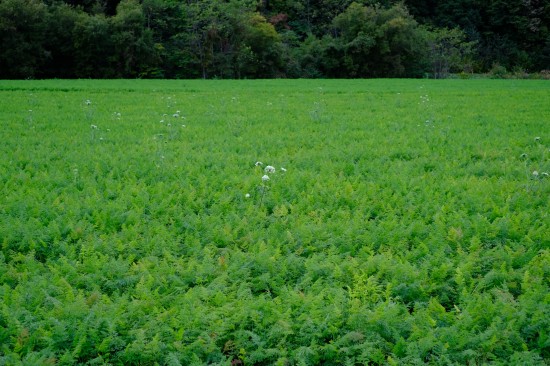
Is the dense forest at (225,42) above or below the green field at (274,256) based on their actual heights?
above

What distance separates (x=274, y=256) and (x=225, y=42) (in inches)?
2301

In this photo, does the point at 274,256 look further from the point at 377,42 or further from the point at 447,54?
the point at 447,54

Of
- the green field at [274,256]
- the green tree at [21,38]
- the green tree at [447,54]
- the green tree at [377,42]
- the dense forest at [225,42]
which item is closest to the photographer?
the green field at [274,256]

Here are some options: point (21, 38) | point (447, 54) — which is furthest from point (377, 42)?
point (21, 38)

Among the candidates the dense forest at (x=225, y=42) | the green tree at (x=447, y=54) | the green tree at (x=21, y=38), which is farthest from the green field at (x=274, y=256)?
the green tree at (x=447, y=54)

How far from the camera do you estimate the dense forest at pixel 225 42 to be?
5141cm

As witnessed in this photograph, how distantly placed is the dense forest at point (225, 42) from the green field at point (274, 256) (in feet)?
153

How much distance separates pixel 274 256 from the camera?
197 inches

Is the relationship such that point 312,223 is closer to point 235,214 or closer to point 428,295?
point 235,214

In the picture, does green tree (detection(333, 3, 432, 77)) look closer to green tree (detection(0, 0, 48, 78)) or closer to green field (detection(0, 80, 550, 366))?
green tree (detection(0, 0, 48, 78))

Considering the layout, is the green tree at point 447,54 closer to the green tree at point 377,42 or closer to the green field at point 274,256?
the green tree at point 377,42

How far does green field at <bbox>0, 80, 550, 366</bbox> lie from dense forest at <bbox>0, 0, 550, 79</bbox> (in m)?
46.7

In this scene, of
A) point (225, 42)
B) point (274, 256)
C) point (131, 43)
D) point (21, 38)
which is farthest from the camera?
point (225, 42)

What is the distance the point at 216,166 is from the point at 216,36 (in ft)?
178
